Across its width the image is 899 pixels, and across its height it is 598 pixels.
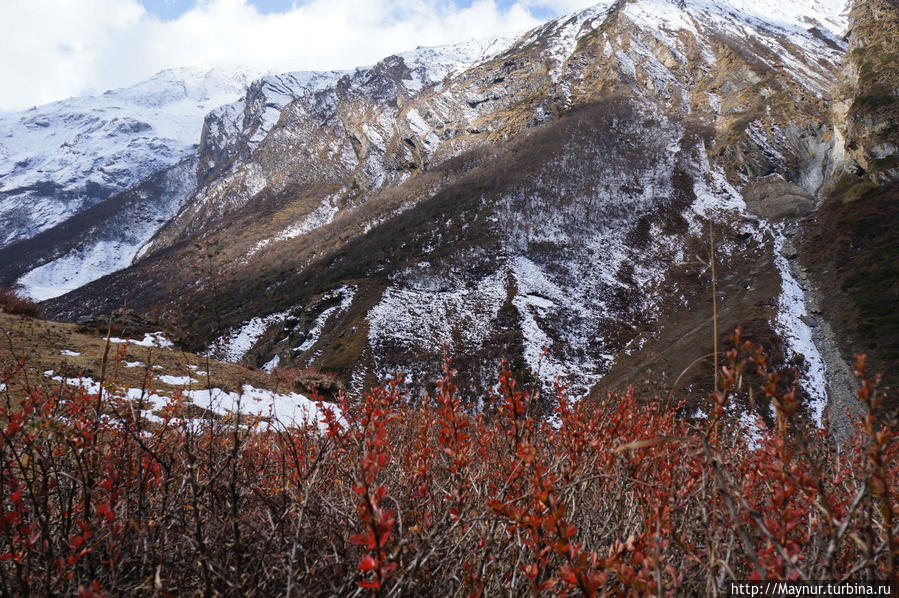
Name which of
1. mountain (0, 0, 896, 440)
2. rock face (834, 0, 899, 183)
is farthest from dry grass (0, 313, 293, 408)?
rock face (834, 0, 899, 183)

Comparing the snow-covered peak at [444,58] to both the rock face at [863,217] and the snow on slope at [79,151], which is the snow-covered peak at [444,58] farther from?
the snow on slope at [79,151]

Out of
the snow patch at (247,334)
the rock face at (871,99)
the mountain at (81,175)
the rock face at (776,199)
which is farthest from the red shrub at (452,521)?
the mountain at (81,175)

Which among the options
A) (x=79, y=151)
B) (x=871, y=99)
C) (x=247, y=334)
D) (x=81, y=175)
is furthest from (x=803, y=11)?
(x=79, y=151)

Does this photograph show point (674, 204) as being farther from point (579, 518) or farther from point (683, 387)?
point (579, 518)

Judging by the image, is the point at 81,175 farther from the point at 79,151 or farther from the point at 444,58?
the point at 444,58

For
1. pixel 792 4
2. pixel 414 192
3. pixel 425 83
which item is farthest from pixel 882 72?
pixel 792 4

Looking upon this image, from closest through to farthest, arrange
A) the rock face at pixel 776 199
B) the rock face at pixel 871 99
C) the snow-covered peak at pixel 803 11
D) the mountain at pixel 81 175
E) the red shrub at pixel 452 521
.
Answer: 1. the red shrub at pixel 452 521
2. the rock face at pixel 871 99
3. the rock face at pixel 776 199
4. the mountain at pixel 81 175
5. the snow-covered peak at pixel 803 11
